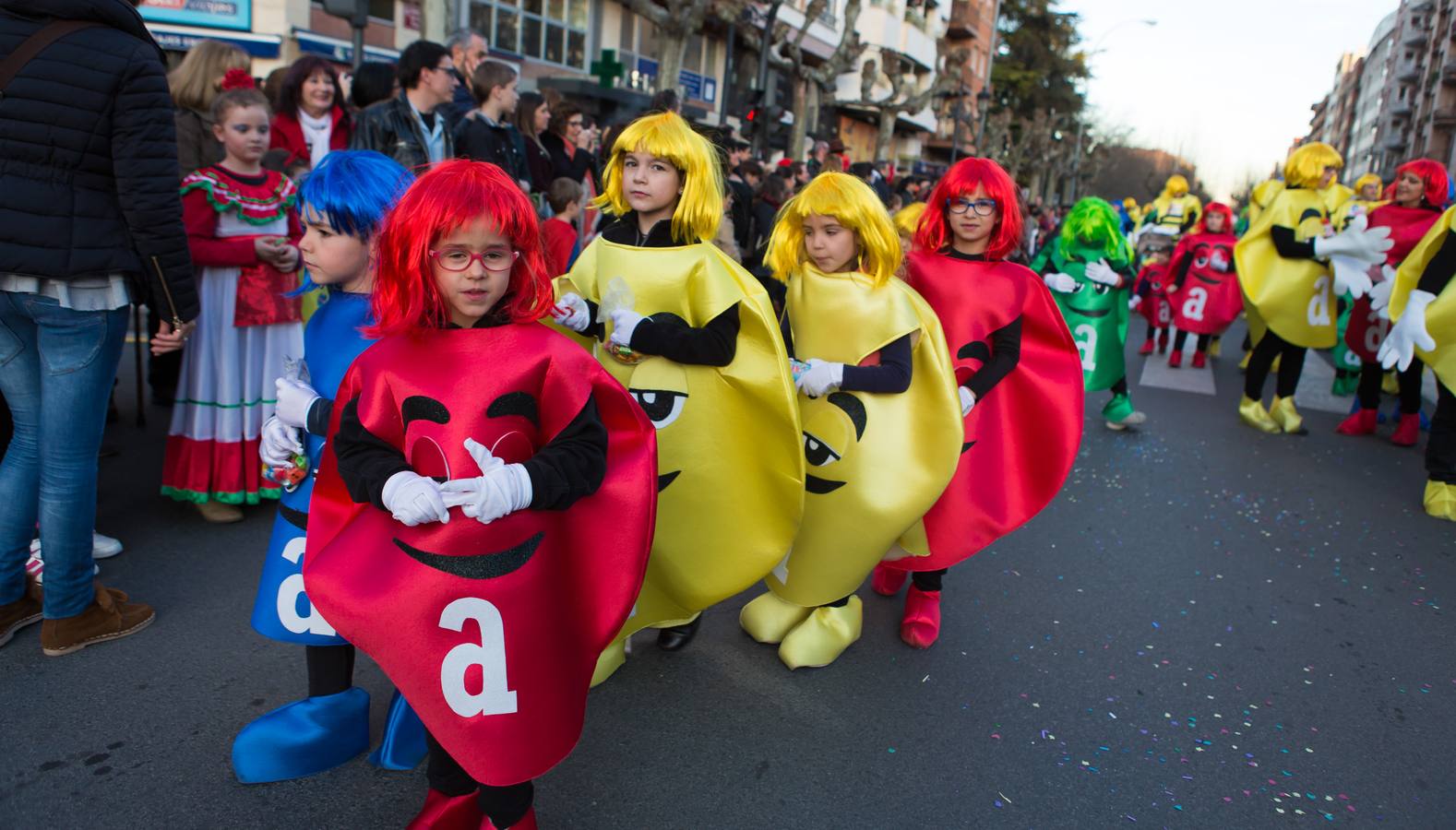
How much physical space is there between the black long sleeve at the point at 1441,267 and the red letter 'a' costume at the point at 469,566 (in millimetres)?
5144

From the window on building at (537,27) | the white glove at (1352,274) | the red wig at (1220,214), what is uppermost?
the window on building at (537,27)

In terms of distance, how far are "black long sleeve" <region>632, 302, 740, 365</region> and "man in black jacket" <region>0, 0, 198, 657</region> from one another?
57.5 inches

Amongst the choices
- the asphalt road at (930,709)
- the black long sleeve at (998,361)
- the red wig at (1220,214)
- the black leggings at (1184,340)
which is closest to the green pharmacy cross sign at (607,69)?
the red wig at (1220,214)

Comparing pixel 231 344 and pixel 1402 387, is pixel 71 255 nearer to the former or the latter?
pixel 231 344

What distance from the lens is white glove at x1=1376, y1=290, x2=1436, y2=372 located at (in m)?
5.11

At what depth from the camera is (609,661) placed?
9.90ft

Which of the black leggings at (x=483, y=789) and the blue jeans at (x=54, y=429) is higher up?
the blue jeans at (x=54, y=429)

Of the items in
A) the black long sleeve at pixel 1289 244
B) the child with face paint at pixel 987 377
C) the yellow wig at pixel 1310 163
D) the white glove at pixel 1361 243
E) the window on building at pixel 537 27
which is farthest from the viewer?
the window on building at pixel 537 27

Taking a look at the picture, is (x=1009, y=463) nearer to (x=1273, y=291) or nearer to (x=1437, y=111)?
(x=1273, y=291)

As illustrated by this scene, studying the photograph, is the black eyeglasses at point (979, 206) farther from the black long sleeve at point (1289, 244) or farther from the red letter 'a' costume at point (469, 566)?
the black long sleeve at point (1289, 244)

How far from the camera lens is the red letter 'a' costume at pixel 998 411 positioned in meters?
3.40

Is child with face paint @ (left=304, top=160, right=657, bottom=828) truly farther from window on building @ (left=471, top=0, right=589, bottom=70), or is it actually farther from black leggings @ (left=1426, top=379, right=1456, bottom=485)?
window on building @ (left=471, top=0, right=589, bottom=70)

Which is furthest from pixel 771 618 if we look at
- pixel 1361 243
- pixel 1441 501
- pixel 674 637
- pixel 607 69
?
pixel 607 69

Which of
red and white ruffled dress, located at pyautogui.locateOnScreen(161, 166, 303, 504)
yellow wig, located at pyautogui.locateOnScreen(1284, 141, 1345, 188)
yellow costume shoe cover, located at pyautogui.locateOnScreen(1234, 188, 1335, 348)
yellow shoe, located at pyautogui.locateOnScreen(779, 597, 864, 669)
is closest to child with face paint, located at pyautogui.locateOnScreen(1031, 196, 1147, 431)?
yellow costume shoe cover, located at pyautogui.locateOnScreen(1234, 188, 1335, 348)
